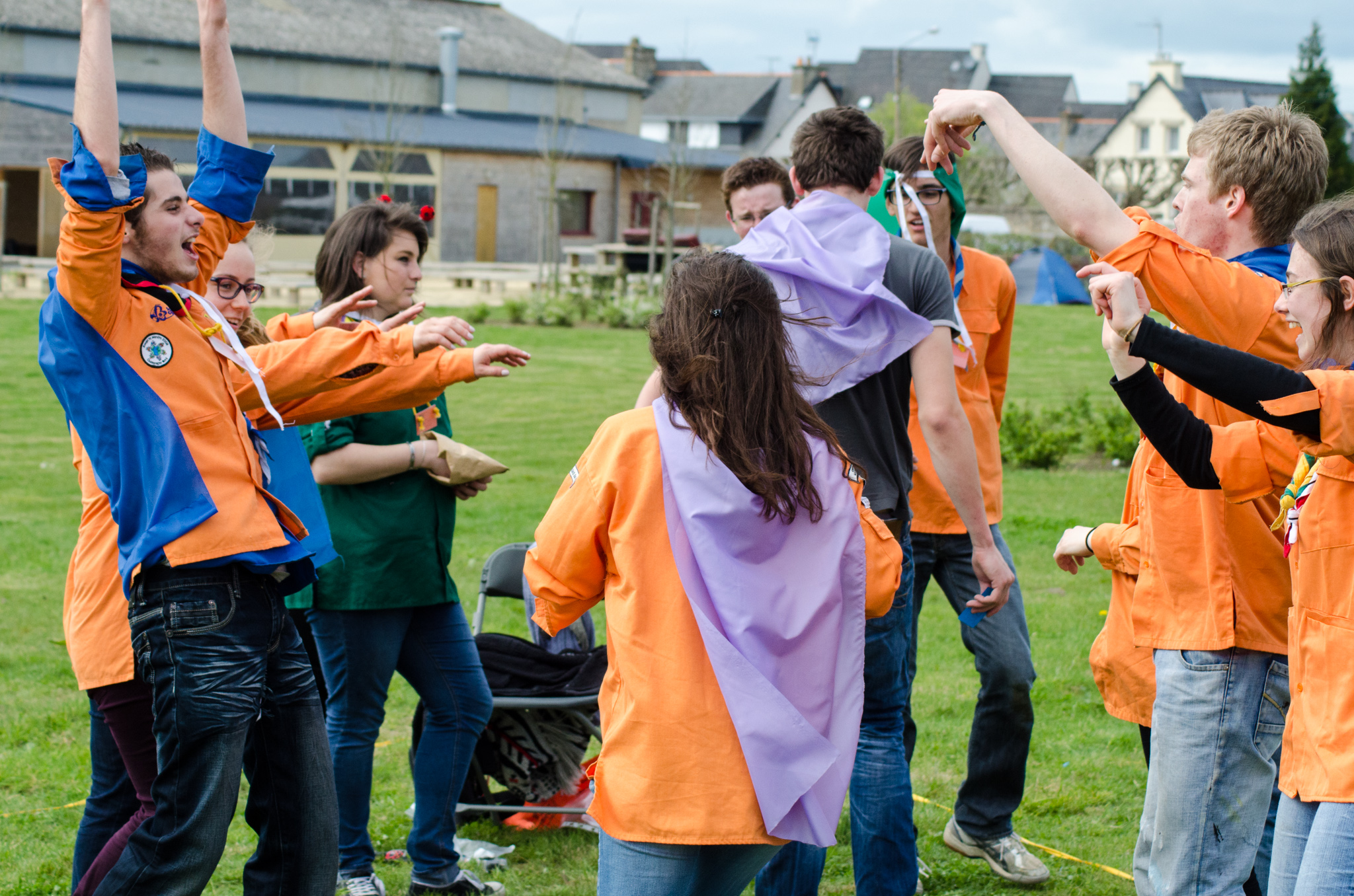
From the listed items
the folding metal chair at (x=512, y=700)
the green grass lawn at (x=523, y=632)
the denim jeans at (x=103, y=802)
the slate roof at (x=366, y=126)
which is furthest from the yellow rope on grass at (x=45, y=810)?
the slate roof at (x=366, y=126)

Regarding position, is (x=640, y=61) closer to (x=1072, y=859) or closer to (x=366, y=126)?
(x=366, y=126)

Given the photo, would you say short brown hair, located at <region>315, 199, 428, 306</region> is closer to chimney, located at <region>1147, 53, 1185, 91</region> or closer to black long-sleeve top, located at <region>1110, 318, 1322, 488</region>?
black long-sleeve top, located at <region>1110, 318, 1322, 488</region>

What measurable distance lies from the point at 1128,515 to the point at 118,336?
2.53 metres

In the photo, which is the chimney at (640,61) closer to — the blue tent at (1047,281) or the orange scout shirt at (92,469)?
the blue tent at (1047,281)

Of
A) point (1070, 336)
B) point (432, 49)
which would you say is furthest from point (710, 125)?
point (1070, 336)

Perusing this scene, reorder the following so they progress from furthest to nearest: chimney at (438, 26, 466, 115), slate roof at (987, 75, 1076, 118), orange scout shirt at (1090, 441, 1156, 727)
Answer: slate roof at (987, 75, 1076, 118) → chimney at (438, 26, 466, 115) → orange scout shirt at (1090, 441, 1156, 727)

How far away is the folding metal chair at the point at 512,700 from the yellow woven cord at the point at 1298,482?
2.71 m

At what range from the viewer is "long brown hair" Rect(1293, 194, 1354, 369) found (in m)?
2.47

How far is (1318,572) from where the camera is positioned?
2.54 m

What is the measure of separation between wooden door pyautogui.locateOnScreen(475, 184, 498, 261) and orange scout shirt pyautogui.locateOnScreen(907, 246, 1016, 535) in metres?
40.2

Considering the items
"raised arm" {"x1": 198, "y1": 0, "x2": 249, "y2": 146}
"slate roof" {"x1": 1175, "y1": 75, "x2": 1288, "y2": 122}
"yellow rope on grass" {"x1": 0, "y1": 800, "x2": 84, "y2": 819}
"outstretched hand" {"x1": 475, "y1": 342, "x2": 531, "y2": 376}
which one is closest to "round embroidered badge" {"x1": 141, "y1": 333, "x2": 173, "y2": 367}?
"raised arm" {"x1": 198, "y1": 0, "x2": 249, "y2": 146}

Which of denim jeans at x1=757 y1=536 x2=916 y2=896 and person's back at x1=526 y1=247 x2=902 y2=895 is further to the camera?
denim jeans at x1=757 y1=536 x2=916 y2=896

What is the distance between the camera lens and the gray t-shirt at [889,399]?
3.64 meters

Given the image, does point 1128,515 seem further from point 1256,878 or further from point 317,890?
point 317,890
